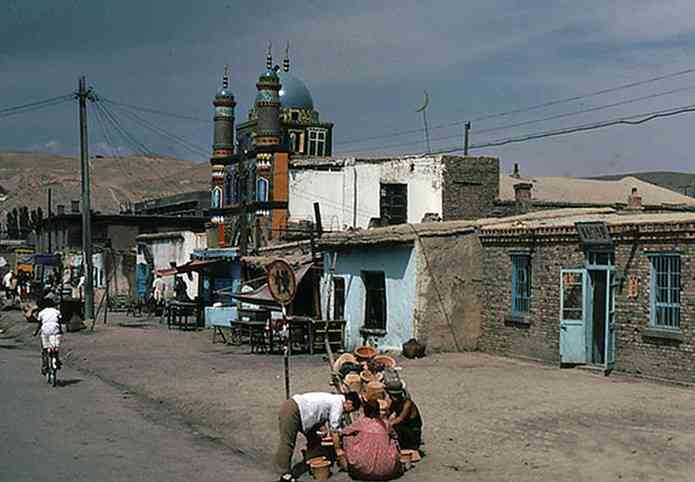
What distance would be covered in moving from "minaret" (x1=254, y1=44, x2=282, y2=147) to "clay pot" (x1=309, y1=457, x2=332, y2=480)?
133 feet

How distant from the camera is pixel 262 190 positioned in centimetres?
5191

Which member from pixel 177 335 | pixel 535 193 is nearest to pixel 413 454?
pixel 177 335

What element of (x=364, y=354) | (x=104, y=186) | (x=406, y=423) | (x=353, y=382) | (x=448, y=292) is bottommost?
(x=406, y=423)

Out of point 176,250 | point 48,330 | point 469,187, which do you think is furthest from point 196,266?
point 48,330

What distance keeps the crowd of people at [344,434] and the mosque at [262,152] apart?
1245 inches

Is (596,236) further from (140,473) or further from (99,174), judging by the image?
(99,174)

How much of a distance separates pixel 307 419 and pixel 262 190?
4069 cm

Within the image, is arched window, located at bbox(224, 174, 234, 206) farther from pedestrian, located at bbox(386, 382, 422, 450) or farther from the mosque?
pedestrian, located at bbox(386, 382, 422, 450)

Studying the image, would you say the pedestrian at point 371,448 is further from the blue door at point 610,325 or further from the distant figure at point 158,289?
the distant figure at point 158,289

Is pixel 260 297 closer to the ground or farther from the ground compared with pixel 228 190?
closer to the ground

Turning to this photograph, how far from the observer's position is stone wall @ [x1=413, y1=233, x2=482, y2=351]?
987 inches

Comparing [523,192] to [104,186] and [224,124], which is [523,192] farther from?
[104,186]

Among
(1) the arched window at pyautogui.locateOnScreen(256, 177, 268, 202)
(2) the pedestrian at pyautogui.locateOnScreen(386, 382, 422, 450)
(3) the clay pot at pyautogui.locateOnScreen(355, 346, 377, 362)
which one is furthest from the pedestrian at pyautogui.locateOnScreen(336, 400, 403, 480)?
(1) the arched window at pyautogui.locateOnScreen(256, 177, 268, 202)

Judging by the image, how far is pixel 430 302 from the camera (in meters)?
25.1
